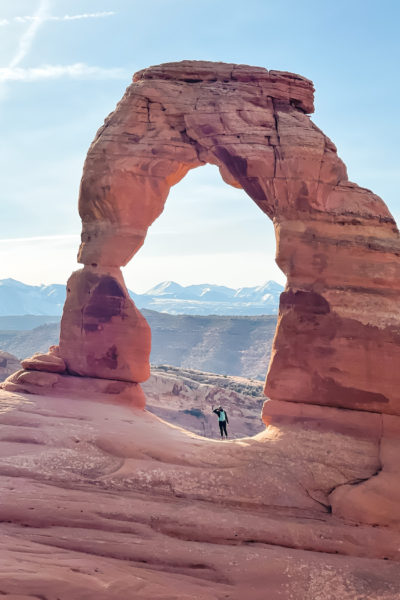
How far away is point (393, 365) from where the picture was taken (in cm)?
1366

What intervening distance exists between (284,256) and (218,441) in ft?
14.8

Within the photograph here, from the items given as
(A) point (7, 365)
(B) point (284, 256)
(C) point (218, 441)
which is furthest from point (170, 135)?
(A) point (7, 365)

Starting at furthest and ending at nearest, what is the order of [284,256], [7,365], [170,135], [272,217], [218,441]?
[7,365]
[170,135]
[272,217]
[284,256]
[218,441]

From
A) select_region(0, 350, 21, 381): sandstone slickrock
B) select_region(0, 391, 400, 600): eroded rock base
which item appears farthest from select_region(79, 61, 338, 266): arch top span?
select_region(0, 350, 21, 381): sandstone slickrock

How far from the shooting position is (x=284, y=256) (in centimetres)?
1468

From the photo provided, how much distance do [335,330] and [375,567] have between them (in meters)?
5.29

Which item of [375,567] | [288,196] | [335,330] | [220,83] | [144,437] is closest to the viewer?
[375,567]

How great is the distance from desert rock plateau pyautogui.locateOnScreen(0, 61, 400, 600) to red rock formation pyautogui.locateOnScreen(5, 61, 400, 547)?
0.04 meters

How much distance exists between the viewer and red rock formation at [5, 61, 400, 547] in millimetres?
13555

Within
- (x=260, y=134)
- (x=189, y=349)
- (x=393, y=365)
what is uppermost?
(x=260, y=134)

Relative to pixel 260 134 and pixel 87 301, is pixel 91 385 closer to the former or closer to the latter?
pixel 87 301

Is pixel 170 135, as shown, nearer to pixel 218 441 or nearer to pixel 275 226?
pixel 275 226

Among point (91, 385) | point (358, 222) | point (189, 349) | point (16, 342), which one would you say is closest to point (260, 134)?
point (358, 222)

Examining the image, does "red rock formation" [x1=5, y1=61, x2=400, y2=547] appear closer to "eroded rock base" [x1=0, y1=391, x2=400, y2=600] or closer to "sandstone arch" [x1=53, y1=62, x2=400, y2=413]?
"sandstone arch" [x1=53, y1=62, x2=400, y2=413]
